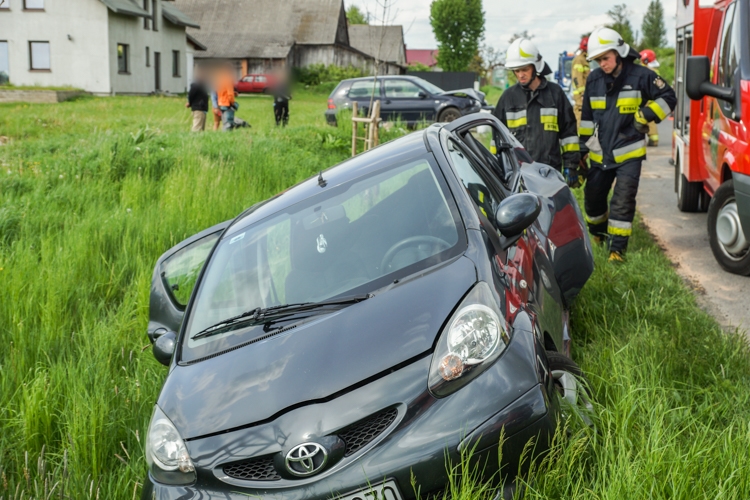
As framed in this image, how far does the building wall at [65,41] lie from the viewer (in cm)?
→ 3984

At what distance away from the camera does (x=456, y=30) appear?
88.4 metres

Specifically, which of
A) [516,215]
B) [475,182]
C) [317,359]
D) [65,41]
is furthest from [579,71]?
[65,41]

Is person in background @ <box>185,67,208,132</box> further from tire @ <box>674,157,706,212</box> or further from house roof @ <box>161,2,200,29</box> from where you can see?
house roof @ <box>161,2,200,29</box>

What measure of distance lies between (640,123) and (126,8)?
130 ft

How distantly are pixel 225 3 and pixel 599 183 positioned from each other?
6346 centimetres

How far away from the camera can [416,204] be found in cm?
344

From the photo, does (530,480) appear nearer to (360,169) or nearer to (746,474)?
(746,474)

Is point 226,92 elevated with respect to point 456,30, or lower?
lower

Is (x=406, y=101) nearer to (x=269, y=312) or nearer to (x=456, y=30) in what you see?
(x=269, y=312)

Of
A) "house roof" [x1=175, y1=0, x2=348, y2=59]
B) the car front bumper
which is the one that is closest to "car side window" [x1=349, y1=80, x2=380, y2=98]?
the car front bumper

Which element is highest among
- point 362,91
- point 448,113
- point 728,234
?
point 362,91

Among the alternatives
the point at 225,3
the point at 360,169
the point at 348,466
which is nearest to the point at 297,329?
the point at 348,466

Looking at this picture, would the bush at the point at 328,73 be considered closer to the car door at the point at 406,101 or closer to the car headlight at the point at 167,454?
the car door at the point at 406,101

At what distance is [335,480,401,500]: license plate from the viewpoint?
7.77 ft
